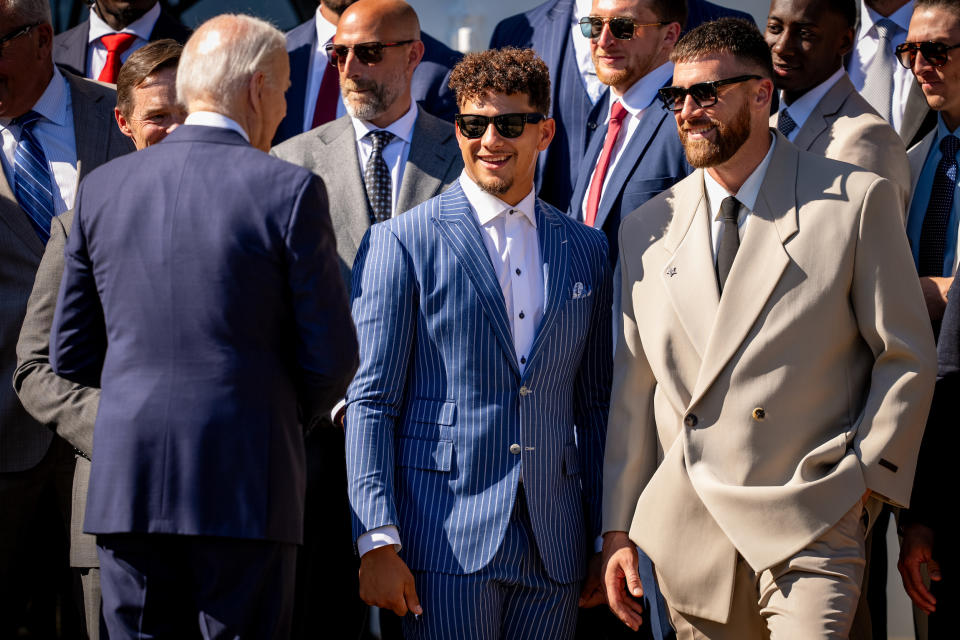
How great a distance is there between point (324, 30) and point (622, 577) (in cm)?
290

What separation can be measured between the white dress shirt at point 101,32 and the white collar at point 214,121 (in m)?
2.47

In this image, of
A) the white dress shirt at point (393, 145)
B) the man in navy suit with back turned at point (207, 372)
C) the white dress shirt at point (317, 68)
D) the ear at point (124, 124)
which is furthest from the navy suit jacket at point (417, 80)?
the man in navy suit with back turned at point (207, 372)

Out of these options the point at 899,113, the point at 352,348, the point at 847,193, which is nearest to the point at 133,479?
the point at 352,348

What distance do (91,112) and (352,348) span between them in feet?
6.61

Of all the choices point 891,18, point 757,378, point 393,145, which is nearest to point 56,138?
point 393,145

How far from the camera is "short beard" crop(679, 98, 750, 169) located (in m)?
3.37

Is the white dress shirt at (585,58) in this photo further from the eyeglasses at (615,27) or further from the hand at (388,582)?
the hand at (388,582)

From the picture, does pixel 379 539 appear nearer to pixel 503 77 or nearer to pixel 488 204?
pixel 488 204

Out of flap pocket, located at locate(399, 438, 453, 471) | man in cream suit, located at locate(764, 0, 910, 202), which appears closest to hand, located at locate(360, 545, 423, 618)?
flap pocket, located at locate(399, 438, 453, 471)

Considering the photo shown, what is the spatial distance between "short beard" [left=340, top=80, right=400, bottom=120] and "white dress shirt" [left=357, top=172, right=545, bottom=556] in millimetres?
980

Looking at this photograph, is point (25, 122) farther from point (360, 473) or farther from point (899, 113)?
point (899, 113)

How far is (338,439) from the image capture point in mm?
4164

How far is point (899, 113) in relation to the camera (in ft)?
15.5

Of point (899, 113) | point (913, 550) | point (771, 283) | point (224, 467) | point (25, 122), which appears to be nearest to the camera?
point (224, 467)
